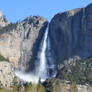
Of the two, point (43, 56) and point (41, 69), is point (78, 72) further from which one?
point (43, 56)

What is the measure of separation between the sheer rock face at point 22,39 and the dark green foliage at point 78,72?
104 feet

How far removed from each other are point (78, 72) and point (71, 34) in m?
26.1

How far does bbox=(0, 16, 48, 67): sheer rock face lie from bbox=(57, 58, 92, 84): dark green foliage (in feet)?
104

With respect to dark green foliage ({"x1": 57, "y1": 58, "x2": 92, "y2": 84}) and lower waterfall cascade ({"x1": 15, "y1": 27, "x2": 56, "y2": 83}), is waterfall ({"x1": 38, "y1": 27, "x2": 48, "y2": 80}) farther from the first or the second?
dark green foliage ({"x1": 57, "y1": 58, "x2": 92, "y2": 84})

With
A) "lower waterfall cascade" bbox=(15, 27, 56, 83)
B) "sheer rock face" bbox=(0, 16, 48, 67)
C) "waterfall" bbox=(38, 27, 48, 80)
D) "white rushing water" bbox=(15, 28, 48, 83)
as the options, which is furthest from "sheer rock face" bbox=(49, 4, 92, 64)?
"sheer rock face" bbox=(0, 16, 48, 67)

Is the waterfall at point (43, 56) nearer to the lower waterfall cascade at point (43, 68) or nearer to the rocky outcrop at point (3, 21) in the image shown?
the lower waterfall cascade at point (43, 68)

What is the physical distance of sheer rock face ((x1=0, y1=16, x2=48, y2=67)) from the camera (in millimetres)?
161075

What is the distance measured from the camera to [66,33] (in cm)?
15775

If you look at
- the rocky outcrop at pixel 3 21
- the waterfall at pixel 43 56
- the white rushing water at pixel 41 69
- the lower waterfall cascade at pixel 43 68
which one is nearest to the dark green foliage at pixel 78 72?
the lower waterfall cascade at pixel 43 68

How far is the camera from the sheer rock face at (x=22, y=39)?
161 metres

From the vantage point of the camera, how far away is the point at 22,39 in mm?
166500

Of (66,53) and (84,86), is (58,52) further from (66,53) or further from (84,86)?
(84,86)

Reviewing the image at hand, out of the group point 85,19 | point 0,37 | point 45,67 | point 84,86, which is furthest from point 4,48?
point 84,86

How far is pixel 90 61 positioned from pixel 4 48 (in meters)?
41.2
